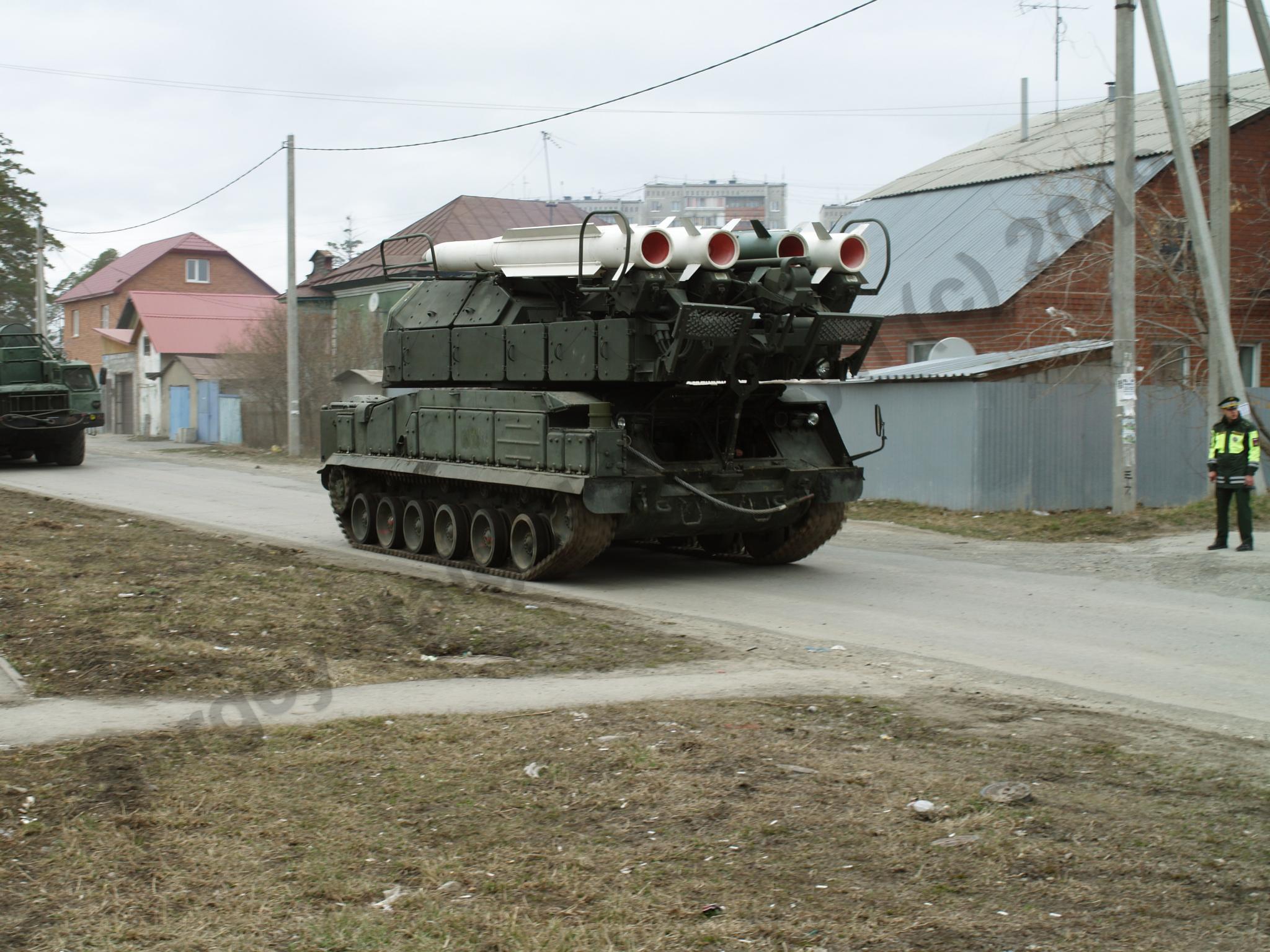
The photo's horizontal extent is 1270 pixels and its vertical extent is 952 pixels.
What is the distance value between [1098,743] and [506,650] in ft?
13.1

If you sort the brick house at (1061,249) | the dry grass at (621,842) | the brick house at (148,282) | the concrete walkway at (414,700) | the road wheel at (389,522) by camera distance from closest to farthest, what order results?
1. the dry grass at (621,842)
2. the concrete walkway at (414,700)
3. the road wheel at (389,522)
4. the brick house at (1061,249)
5. the brick house at (148,282)

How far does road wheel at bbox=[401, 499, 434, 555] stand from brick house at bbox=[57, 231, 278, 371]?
1940 inches

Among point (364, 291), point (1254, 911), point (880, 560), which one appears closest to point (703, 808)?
point (1254, 911)

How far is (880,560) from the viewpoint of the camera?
1483cm

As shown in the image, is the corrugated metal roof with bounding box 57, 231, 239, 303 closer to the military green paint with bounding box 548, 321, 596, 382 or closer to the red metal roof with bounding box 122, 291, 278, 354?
the red metal roof with bounding box 122, 291, 278, 354

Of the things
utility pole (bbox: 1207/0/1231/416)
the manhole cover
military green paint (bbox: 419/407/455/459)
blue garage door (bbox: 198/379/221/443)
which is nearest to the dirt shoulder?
utility pole (bbox: 1207/0/1231/416)

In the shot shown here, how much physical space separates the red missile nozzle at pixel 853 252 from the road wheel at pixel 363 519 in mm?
6074

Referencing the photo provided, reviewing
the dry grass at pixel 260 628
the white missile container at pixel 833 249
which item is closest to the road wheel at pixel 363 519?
the dry grass at pixel 260 628

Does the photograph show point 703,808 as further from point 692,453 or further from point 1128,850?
point 692,453

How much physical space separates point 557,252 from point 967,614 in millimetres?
5131

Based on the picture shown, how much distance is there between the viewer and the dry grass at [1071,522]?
1633 cm

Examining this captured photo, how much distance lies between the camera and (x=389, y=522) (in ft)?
51.1

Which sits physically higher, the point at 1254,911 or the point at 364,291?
the point at 364,291

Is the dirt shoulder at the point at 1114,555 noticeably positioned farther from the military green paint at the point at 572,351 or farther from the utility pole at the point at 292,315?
the utility pole at the point at 292,315
